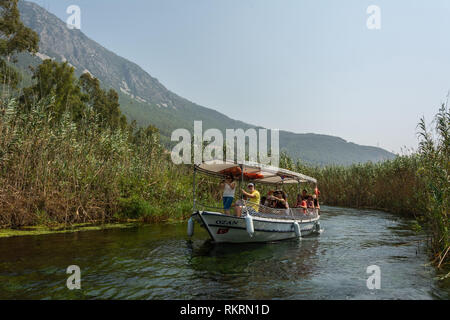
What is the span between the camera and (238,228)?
43.5 ft

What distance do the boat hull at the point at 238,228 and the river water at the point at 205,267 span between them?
1.30 feet

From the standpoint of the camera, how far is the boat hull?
42.7ft

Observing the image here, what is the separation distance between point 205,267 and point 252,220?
3.42 m

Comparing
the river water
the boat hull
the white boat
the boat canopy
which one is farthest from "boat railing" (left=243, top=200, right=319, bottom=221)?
the boat canopy

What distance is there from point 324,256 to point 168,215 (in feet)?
31.8

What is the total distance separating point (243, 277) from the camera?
938 cm

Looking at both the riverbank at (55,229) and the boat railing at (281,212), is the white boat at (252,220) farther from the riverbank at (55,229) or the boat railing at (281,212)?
the riverbank at (55,229)

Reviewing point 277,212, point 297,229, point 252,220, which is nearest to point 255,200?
point 252,220

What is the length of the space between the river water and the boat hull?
40cm

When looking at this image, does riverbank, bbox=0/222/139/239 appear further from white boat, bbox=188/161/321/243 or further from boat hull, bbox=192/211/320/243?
boat hull, bbox=192/211/320/243

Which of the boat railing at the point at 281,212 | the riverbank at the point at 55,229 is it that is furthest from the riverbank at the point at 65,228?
the boat railing at the point at 281,212

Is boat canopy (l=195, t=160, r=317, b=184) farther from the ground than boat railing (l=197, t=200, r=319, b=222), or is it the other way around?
boat canopy (l=195, t=160, r=317, b=184)
